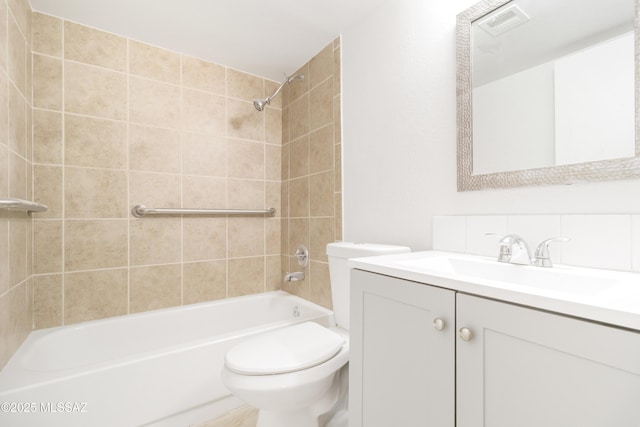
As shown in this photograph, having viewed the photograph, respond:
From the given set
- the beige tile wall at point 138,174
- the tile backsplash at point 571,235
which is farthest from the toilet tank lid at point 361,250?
the beige tile wall at point 138,174

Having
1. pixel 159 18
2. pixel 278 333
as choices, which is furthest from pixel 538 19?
pixel 159 18

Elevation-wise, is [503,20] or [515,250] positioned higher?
[503,20]

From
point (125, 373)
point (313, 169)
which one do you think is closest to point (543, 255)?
point (313, 169)

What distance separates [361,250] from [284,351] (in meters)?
0.52

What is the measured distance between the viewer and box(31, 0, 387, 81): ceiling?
4.95ft

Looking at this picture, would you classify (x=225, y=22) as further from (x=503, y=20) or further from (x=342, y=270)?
(x=342, y=270)

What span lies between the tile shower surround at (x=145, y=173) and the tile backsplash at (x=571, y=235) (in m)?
0.86

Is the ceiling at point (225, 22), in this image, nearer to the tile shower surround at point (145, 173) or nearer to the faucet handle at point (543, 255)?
the tile shower surround at point (145, 173)

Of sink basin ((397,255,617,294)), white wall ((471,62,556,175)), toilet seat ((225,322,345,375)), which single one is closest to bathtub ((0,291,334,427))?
toilet seat ((225,322,345,375))

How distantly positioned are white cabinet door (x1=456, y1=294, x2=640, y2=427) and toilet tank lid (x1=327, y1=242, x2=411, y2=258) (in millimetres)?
624

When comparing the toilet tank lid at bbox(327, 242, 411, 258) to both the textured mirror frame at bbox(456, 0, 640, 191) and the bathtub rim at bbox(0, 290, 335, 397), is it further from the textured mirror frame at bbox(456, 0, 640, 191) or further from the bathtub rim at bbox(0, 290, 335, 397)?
the bathtub rim at bbox(0, 290, 335, 397)

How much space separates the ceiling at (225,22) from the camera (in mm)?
1510

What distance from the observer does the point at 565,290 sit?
2.51 ft

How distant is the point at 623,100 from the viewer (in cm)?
78
